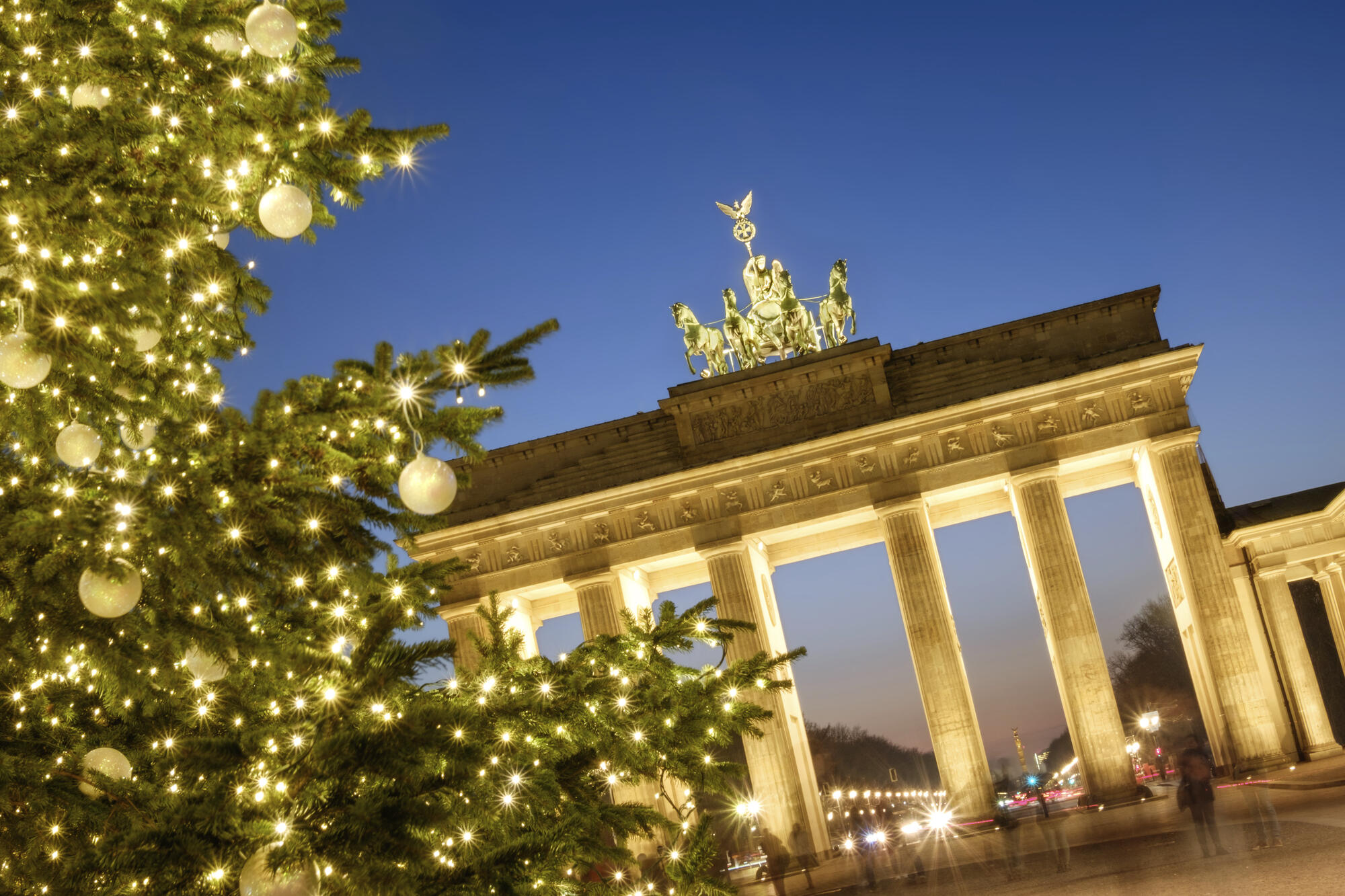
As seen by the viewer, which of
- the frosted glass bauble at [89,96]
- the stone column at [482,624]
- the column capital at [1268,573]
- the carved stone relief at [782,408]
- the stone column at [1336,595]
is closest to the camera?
the frosted glass bauble at [89,96]

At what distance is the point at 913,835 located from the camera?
33125 mm

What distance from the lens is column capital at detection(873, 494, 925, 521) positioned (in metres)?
32.8

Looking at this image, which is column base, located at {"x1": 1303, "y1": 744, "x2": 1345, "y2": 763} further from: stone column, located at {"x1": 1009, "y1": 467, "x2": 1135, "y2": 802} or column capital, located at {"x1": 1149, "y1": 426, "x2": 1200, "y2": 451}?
column capital, located at {"x1": 1149, "y1": 426, "x2": 1200, "y2": 451}

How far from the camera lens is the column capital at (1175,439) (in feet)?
105

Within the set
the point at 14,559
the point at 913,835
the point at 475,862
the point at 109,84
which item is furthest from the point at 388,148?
the point at 913,835

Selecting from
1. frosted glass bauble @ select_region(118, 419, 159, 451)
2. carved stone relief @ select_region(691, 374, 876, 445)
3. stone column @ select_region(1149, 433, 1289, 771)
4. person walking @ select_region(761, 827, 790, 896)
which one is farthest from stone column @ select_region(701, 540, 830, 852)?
frosted glass bauble @ select_region(118, 419, 159, 451)

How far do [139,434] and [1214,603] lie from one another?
31.9 meters

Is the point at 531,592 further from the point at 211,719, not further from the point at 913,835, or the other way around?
the point at 211,719

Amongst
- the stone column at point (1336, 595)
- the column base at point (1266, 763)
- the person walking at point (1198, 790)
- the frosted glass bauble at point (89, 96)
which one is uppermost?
the frosted glass bauble at point (89, 96)

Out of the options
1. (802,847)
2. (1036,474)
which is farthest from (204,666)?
(1036,474)

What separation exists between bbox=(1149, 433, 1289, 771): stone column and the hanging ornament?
102 ft

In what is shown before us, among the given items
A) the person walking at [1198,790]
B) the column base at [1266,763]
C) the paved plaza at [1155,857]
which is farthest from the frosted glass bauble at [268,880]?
the column base at [1266,763]

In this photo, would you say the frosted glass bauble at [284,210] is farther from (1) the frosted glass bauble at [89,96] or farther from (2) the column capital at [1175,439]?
(2) the column capital at [1175,439]

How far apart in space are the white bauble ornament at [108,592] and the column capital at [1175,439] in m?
32.5
